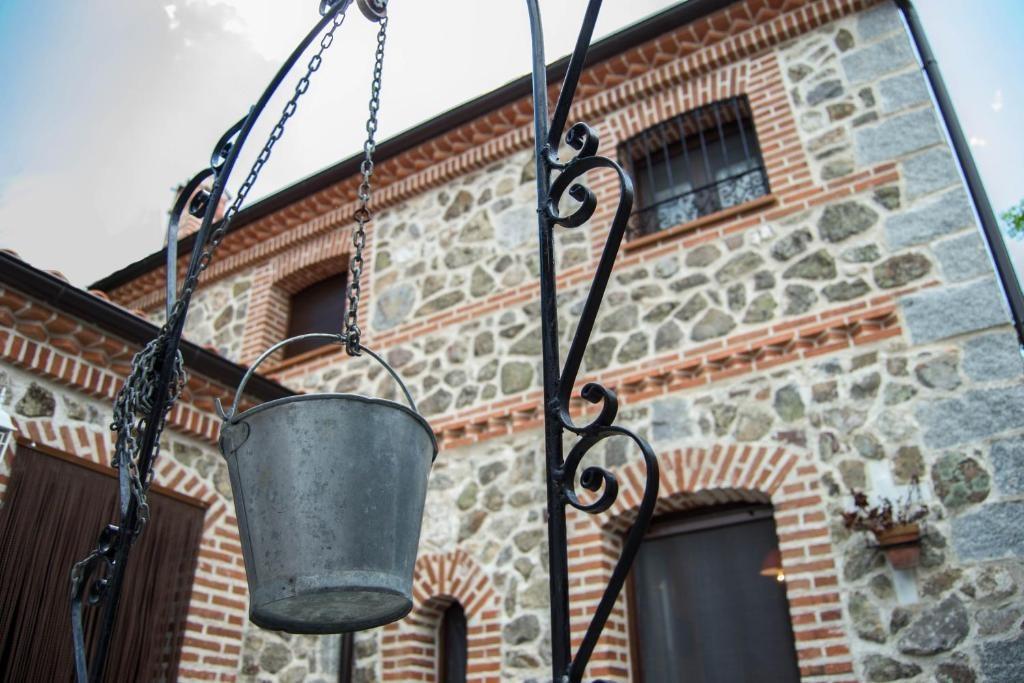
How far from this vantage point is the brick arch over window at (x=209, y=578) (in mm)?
5289

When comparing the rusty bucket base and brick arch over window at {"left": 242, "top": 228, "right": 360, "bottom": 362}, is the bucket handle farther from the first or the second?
brick arch over window at {"left": 242, "top": 228, "right": 360, "bottom": 362}

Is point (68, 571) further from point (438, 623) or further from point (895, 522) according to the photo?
point (895, 522)

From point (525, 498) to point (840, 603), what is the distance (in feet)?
7.34

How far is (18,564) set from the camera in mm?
4578

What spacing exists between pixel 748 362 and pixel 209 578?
4003mm

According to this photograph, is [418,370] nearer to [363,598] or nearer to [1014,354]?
[1014,354]

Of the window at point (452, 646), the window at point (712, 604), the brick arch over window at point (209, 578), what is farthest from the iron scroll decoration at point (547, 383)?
the window at point (452, 646)

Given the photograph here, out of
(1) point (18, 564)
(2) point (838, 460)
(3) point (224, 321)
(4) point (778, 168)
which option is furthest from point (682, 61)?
(1) point (18, 564)

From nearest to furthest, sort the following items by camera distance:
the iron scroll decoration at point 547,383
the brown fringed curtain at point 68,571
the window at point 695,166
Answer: the iron scroll decoration at point 547,383
the brown fringed curtain at point 68,571
the window at point 695,166

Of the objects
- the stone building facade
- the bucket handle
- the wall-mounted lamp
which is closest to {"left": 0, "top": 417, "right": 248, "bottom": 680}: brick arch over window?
the stone building facade

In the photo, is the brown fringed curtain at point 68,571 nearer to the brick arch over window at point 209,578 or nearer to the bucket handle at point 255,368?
the brick arch over window at point 209,578

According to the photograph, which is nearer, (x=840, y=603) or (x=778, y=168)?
(x=840, y=603)

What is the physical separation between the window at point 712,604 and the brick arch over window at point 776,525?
0.14 meters

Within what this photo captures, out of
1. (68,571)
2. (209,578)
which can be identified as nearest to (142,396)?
(68,571)
